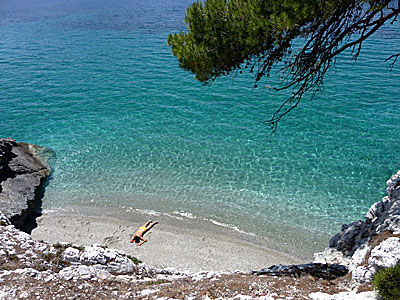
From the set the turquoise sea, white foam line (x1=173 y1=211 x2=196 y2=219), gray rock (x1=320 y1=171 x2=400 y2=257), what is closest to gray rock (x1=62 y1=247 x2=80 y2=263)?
the turquoise sea

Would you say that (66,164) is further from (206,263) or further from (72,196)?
(206,263)

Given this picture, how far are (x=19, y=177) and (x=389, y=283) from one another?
18.3 meters

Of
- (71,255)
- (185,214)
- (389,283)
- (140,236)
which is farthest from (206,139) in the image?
(389,283)

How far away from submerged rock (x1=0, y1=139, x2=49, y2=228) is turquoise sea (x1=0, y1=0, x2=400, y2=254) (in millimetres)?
856

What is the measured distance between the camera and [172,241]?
14.1 m

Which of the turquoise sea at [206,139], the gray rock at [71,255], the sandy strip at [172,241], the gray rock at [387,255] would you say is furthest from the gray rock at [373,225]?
the gray rock at [71,255]

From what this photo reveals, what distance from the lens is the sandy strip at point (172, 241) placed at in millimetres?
12875

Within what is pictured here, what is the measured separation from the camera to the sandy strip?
1288 cm

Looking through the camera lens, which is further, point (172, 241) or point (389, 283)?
point (172, 241)

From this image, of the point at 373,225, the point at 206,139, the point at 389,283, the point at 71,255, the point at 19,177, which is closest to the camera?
the point at 389,283

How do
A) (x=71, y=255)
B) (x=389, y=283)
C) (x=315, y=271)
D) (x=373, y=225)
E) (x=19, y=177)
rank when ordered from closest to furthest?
(x=389, y=283)
(x=315, y=271)
(x=71, y=255)
(x=373, y=225)
(x=19, y=177)

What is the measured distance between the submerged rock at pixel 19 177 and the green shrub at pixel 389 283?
14.8m

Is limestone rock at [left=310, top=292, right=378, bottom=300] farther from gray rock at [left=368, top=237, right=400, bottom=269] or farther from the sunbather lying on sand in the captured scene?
the sunbather lying on sand

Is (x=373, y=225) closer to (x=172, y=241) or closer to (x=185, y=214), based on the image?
(x=172, y=241)
